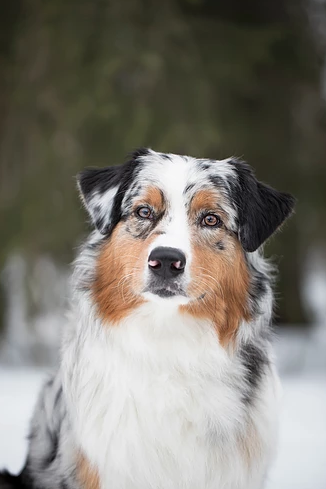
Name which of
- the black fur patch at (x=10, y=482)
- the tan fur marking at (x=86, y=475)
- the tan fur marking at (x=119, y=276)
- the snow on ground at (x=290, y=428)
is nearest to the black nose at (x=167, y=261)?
the tan fur marking at (x=119, y=276)

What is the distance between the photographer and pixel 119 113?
884cm

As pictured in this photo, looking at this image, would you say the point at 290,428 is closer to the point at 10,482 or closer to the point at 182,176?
the point at 10,482

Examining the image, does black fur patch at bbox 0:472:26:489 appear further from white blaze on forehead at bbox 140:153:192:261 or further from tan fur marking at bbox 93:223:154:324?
white blaze on forehead at bbox 140:153:192:261

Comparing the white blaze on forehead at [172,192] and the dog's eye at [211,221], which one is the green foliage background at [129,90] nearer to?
the white blaze on forehead at [172,192]

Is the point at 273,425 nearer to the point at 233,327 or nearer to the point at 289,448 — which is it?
the point at 233,327

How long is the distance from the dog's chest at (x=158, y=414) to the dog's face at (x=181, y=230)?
23cm

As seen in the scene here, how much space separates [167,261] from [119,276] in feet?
1.27

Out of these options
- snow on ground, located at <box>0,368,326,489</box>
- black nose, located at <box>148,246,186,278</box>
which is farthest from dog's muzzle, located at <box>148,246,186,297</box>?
snow on ground, located at <box>0,368,326,489</box>

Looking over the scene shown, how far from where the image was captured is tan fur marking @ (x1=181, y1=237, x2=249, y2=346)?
3.56 meters

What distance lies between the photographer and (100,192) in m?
3.95

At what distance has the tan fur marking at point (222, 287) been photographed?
3.56 metres

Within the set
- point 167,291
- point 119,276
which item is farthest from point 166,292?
point 119,276

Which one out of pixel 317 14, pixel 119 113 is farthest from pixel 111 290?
pixel 317 14

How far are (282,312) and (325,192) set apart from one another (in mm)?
1996
